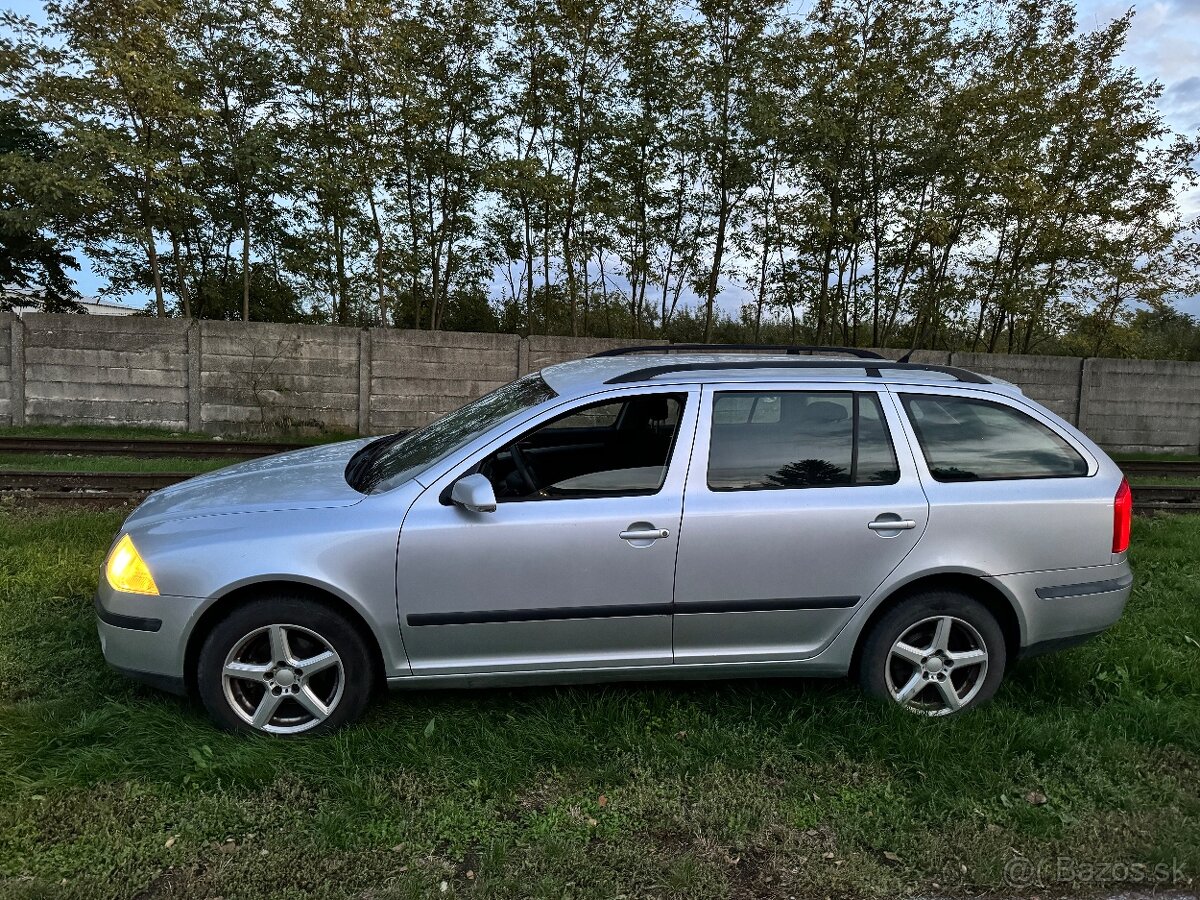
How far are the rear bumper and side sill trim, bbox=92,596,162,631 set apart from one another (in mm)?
3441

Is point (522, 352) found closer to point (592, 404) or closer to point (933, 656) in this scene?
point (592, 404)

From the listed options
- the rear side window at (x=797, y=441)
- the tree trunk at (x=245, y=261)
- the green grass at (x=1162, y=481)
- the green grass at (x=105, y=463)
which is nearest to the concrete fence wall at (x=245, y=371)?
the tree trunk at (x=245, y=261)

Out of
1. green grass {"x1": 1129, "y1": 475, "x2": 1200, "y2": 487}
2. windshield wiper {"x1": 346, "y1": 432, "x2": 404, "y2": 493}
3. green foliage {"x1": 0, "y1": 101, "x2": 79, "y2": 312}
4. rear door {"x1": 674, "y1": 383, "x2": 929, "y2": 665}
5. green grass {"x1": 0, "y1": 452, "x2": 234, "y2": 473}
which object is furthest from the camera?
green foliage {"x1": 0, "y1": 101, "x2": 79, "y2": 312}

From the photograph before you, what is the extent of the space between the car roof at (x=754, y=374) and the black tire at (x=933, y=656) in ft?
3.26

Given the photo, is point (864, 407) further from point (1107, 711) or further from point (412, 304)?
point (412, 304)

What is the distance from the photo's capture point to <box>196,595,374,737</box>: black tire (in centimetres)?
279

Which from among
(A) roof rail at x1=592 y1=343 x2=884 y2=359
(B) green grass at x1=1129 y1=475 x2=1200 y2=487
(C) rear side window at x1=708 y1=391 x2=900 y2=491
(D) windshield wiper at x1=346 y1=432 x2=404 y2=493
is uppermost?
(A) roof rail at x1=592 y1=343 x2=884 y2=359

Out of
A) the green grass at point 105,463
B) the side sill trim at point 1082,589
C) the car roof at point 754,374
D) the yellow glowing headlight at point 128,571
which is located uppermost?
the car roof at point 754,374

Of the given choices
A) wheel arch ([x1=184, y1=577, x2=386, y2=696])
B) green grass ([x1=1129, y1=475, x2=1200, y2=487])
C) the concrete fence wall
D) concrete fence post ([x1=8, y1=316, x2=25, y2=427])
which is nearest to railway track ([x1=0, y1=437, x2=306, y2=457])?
the concrete fence wall

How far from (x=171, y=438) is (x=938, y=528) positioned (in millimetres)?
11673

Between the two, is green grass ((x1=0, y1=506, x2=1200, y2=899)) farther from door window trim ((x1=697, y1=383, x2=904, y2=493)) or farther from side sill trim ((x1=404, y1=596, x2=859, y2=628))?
door window trim ((x1=697, y1=383, x2=904, y2=493))

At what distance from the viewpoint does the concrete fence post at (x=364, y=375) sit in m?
13.1

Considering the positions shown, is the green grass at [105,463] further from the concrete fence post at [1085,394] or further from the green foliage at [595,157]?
the concrete fence post at [1085,394]

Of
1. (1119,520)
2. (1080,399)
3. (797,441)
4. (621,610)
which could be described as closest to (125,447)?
(621,610)
